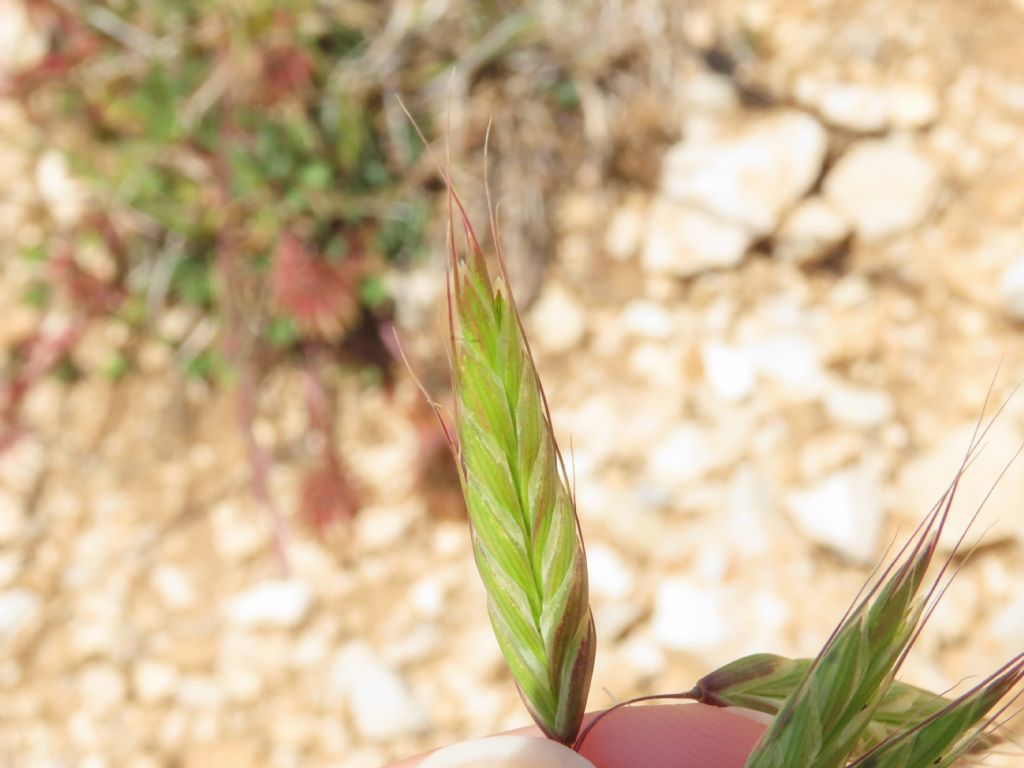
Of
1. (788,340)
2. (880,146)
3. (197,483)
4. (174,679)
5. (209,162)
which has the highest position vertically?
(209,162)

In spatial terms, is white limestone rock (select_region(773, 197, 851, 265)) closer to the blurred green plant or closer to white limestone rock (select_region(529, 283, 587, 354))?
white limestone rock (select_region(529, 283, 587, 354))

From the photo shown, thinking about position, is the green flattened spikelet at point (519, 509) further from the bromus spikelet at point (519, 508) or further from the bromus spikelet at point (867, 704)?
the bromus spikelet at point (867, 704)

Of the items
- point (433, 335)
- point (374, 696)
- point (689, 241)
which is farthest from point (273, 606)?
point (689, 241)

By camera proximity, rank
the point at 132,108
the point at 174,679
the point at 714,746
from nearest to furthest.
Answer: the point at 714,746 < the point at 174,679 < the point at 132,108

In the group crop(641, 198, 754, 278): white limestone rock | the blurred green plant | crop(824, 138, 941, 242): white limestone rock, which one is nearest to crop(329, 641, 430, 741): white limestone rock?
the blurred green plant

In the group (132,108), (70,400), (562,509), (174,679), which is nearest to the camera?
(562,509)

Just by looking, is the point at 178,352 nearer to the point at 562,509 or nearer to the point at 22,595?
the point at 22,595

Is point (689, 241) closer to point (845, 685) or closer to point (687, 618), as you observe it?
point (687, 618)

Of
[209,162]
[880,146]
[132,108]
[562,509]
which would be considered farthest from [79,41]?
[562,509]
